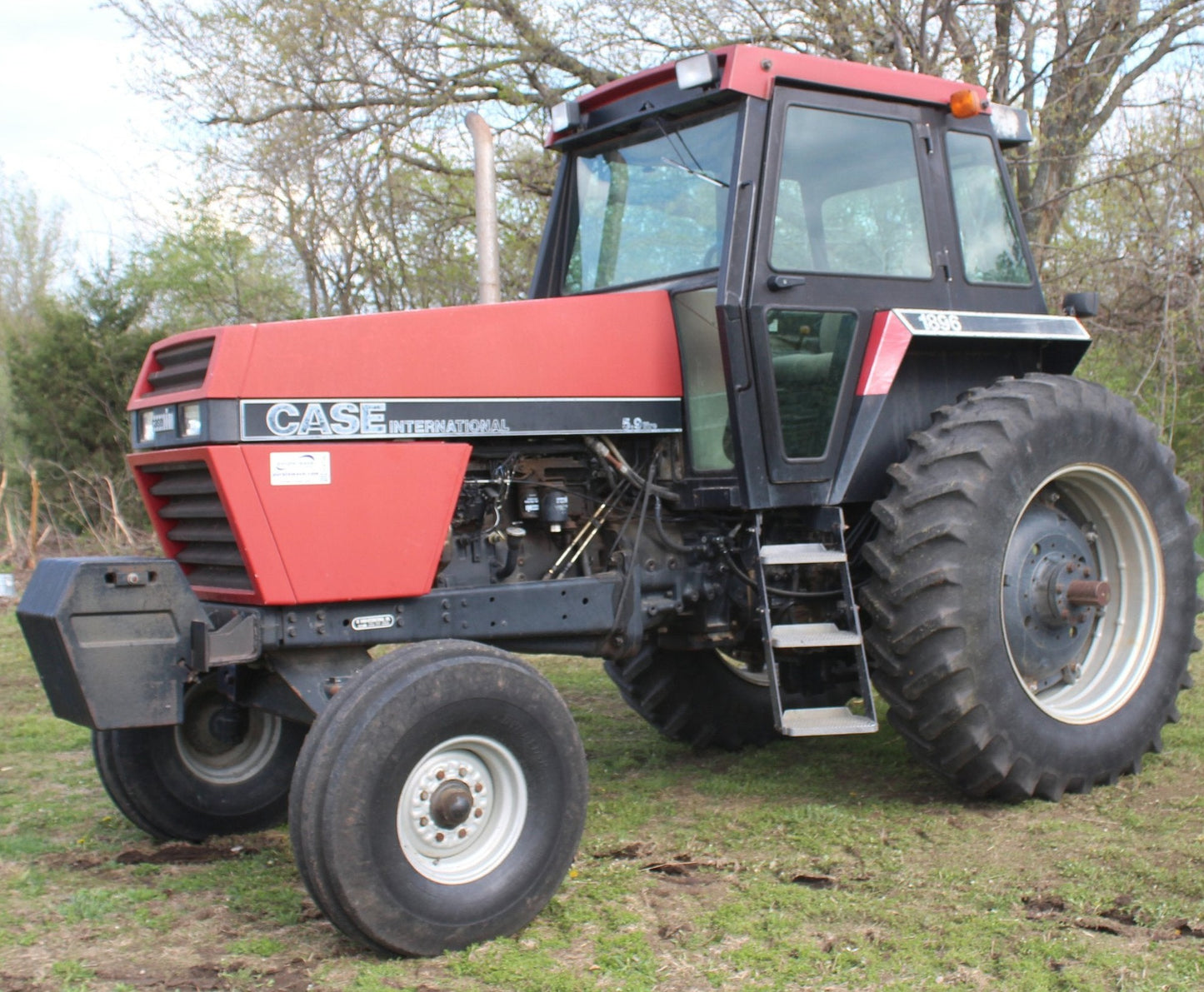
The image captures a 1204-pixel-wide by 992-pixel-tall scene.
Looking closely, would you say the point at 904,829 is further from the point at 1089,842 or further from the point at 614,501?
the point at 614,501

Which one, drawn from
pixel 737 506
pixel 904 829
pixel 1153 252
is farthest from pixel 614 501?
pixel 1153 252

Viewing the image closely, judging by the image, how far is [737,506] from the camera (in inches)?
178

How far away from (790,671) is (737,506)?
A: 2.82ft

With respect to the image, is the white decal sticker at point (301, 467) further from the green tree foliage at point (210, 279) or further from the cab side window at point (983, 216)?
the green tree foliage at point (210, 279)

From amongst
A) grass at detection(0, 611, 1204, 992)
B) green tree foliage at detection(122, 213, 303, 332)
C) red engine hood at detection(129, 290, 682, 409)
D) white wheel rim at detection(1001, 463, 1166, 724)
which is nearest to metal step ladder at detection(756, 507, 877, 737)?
grass at detection(0, 611, 1204, 992)

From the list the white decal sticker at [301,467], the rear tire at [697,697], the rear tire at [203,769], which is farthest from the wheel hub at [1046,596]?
the rear tire at [203,769]

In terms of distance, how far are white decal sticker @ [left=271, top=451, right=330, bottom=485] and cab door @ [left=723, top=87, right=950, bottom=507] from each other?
4.70 feet

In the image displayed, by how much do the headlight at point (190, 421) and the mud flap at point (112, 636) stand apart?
0.38 metres

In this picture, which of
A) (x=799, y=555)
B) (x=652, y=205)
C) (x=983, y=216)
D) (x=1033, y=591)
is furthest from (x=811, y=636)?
(x=983, y=216)

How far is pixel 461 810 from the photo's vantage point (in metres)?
3.56

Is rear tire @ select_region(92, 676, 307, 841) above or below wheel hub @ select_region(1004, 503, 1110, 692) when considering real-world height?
below

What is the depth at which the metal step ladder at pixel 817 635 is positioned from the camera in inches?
171

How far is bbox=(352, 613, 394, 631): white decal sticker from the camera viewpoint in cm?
391

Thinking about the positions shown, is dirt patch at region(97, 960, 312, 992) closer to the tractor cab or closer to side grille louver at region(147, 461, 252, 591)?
side grille louver at region(147, 461, 252, 591)
